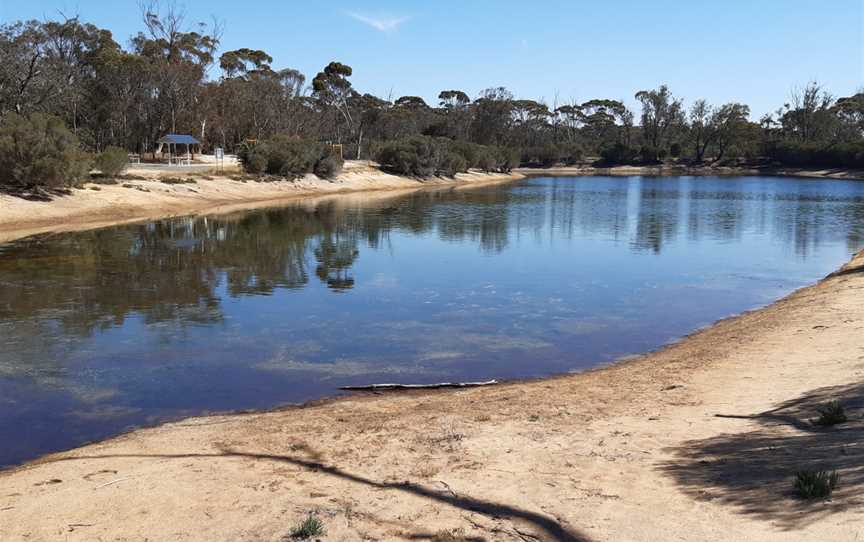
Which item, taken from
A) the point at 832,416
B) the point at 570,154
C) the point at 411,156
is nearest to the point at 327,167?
the point at 411,156

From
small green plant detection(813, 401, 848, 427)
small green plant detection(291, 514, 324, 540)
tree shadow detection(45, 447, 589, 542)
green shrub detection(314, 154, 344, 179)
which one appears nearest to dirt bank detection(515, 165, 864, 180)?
green shrub detection(314, 154, 344, 179)

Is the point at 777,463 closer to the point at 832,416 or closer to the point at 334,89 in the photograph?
the point at 832,416

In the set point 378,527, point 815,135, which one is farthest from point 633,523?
point 815,135

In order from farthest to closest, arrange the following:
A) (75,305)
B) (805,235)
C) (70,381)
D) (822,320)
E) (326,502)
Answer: (805,235) → (75,305) → (822,320) → (70,381) → (326,502)

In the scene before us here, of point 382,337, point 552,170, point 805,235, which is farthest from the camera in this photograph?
point 552,170

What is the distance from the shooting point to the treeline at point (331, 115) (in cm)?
6297

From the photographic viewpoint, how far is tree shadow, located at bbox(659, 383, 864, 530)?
552 centimetres

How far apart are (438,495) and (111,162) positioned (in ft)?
130

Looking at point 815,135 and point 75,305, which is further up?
point 815,135

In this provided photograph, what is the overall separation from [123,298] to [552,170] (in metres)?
114

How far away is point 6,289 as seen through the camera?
18.7 meters

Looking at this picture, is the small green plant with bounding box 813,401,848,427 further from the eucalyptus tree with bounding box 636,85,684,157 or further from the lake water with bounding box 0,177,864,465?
the eucalyptus tree with bounding box 636,85,684,157

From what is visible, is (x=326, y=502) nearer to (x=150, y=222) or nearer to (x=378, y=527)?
(x=378, y=527)

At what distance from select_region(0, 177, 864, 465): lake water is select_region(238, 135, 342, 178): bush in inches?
715
